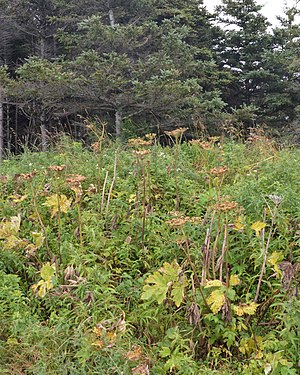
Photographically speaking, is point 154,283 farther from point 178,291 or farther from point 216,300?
point 216,300

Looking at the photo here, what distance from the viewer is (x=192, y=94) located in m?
10.2

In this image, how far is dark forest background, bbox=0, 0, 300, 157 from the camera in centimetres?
916

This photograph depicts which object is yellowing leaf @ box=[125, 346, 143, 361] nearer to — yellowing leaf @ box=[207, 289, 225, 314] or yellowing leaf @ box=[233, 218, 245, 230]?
yellowing leaf @ box=[207, 289, 225, 314]

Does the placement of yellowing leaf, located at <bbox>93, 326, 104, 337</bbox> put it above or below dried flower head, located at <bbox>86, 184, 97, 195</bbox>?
below

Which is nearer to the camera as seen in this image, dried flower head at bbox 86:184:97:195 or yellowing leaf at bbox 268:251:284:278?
yellowing leaf at bbox 268:251:284:278

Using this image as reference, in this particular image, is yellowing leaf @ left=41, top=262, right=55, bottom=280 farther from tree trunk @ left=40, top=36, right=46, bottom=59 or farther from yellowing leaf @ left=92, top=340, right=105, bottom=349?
tree trunk @ left=40, top=36, right=46, bottom=59

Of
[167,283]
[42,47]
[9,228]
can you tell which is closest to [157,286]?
[167,283]

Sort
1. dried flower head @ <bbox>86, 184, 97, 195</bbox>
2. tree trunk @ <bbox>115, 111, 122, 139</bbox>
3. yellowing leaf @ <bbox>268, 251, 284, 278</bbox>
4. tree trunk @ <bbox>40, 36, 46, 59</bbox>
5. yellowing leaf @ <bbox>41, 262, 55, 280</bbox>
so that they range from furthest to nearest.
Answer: tree trunk @ <bbox>40, 36, 46, 59</bbox> < tree trunk @ <bbox>115, 111, 122, 139</bbox> < dried flower head @ <bbox>86, 184, 97, 195</bbox> < yellowing leaf @ <bbox>41, 262, 55, 280</bbox> < yellowing leaf @ <bbox>268, 251, 284, 278</bbox>

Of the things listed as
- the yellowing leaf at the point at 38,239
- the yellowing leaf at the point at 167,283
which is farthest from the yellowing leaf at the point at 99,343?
the yellowing leaf at the point at 38,239

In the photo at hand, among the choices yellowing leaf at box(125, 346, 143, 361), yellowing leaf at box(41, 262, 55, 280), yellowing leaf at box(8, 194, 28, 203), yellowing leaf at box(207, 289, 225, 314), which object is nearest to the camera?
yellowing leaf at box(125, 346, 143, 361)

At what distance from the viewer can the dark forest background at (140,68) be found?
30.1 feet

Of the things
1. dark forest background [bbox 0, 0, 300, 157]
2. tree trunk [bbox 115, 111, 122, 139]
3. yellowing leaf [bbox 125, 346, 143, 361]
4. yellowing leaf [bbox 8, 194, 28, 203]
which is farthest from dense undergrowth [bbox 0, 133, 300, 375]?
tree trunk [bbox 115, 111, 122, 139]

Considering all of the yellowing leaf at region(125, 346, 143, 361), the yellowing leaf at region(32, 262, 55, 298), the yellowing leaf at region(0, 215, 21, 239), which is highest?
the yellowing leaf at region(0, 215, 21, 239)

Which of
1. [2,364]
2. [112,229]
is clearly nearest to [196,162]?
[112,229]
